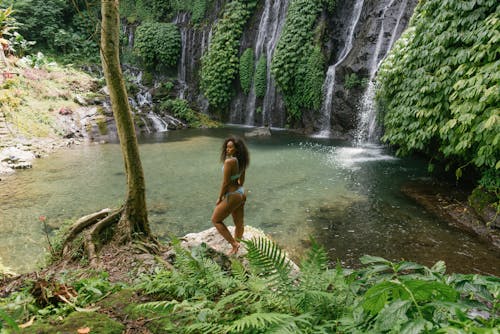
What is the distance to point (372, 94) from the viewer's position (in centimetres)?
1392

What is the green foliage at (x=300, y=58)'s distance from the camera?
55.3 feet

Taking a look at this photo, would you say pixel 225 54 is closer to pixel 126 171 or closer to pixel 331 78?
pixel 331 78

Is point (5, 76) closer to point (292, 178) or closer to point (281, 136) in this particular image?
point (281, 136)

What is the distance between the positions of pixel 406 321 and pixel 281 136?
53.2ft

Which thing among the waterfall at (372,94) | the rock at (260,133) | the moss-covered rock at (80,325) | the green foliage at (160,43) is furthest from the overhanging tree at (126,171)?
the green foliage at (160,43)

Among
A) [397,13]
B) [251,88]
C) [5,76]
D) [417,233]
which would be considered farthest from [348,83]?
[5,76]

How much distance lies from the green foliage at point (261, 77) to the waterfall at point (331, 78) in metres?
4.40

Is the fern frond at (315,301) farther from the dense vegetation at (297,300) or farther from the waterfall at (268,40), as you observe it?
the waterfall at (268,40)

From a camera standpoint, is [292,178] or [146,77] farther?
[146,77]

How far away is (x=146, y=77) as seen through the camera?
2606 cm

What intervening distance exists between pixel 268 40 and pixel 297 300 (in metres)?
20.1

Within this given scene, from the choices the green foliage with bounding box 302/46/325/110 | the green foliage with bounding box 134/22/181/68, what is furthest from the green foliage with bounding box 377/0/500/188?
the green foliage with bounding box 134/22/181/68

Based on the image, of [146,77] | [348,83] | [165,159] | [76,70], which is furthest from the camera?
[146,77]

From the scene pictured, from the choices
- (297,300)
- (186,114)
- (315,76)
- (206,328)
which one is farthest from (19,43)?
(297,300)
